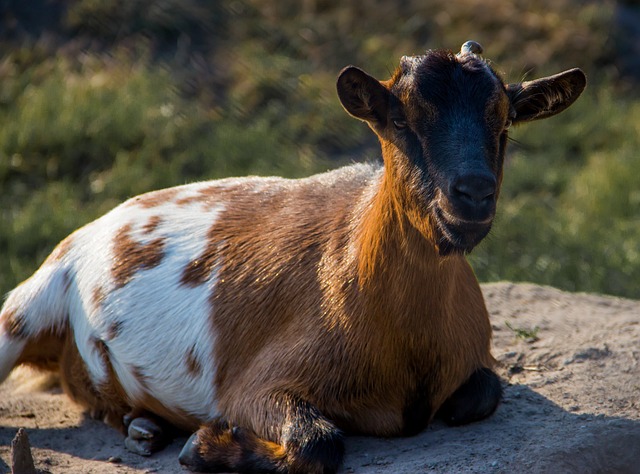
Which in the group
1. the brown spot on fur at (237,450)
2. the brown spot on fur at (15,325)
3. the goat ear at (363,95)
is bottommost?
the brown spot on fur at (237,450)

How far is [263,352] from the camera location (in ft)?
15.9

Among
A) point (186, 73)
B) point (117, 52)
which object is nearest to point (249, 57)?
point (186, 73)

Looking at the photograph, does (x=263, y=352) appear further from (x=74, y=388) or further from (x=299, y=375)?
(x=74, y=388)

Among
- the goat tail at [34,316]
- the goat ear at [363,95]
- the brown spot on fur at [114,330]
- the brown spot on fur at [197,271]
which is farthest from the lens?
the goat tail at [34,316]

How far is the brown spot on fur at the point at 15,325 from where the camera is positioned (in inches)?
222

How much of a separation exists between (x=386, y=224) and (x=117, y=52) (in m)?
7.36

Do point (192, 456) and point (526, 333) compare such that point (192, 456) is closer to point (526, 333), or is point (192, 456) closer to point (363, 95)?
point (363, 95)

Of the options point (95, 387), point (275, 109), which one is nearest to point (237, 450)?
point (95, 387)

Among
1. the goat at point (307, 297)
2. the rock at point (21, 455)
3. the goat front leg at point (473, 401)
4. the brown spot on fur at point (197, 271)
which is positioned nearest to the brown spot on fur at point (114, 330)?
the goat at point (307, 297)

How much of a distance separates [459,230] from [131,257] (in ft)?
6.64

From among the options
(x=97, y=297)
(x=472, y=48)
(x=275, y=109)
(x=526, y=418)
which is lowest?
(x=526, y=418)

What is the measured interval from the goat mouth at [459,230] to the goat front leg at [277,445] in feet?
3.18

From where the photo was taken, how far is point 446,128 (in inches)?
166

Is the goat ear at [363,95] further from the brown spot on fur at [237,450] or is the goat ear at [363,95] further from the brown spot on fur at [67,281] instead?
the brown spot on fur at [67,281]
